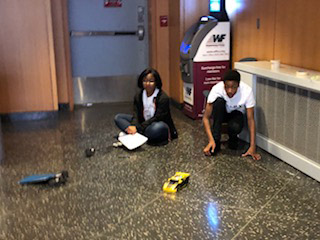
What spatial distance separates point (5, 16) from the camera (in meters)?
4.92

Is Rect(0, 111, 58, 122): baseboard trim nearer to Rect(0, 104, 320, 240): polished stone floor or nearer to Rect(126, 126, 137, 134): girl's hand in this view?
Rect(0, 104, 320, 240): polished stone floor

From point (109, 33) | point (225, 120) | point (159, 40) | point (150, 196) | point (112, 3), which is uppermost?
point (112, 3)

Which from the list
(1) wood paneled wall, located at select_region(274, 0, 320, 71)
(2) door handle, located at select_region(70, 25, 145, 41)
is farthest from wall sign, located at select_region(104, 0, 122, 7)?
(1) wood paneled wall, located at select_region(274, 0, 320, 71)

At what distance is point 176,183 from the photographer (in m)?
3.06

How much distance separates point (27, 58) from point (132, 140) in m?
1.97

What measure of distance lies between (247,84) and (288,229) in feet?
6.06

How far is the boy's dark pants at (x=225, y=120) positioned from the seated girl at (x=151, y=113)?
507mm

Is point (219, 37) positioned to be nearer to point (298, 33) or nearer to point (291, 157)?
point (298, 33)

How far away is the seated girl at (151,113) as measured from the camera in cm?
407

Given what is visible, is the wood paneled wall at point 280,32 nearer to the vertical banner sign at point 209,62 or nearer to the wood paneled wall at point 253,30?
the wood paneled wall at point 253,30

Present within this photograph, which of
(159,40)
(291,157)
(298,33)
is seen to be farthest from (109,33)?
(291,157)

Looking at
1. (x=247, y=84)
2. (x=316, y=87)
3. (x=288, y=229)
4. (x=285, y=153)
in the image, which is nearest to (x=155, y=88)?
(x=247, y=84)

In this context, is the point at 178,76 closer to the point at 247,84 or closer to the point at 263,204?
the point at 247,84

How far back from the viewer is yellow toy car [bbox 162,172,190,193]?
3033 millimetres
